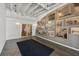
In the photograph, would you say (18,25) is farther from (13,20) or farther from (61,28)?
(61,28)

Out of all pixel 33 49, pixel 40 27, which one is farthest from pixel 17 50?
pixel 40 27

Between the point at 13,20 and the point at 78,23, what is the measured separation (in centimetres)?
143

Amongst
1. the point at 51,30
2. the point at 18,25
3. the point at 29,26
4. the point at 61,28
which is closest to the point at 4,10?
the point at 18,25

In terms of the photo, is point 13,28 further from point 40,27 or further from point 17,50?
point 40,27

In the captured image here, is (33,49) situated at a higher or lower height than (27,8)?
lower

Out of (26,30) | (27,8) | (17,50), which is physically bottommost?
(17,50)

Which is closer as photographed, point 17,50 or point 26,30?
point 17,50

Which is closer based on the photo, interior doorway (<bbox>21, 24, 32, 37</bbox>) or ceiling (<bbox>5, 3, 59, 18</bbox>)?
ceiling (<bbox>5, 3, 59, 18</bbox>)

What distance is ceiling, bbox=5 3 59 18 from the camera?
2.03m

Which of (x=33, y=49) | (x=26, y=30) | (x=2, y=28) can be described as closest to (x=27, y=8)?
(x=26, y=30)

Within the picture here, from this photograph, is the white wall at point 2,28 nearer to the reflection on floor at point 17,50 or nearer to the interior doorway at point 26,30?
the reflection on floor at point 17,50

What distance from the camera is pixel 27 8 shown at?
2.09 metres

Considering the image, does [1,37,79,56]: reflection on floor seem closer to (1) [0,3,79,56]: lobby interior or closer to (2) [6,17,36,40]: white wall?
(1) [0,3,79,56]: lobby interior

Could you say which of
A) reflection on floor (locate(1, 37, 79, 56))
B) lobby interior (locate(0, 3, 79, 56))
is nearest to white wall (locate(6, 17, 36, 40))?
lobby interior (locate(0, 3, 79, 56))
